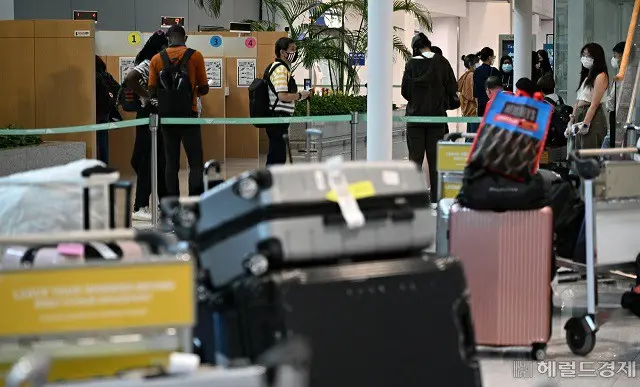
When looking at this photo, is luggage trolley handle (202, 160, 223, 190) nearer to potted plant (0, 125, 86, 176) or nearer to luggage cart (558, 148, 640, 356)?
luggage cart (558, 148, 640, 356)

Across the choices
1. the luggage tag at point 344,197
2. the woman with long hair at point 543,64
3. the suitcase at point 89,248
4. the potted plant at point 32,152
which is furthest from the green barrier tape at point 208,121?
the luggage tag at point 344,197

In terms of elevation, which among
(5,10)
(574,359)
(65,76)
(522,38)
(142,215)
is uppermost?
(5,10)

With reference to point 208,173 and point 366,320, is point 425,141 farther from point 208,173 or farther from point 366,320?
point 366,320

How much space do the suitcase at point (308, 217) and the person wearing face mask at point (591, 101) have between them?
21.0 ft

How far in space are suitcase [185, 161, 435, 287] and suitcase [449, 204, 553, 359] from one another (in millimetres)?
1626

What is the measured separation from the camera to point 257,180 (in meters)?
3.18

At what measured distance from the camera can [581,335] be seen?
5.39 meters

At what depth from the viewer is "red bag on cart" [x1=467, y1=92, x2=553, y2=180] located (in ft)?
16.0

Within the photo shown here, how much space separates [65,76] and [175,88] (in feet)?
9.66

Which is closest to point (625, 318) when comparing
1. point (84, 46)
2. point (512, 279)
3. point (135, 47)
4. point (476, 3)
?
point (512, 279)

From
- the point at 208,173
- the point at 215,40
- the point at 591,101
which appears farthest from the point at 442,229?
the point at 215,40

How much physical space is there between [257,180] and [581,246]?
126 inches

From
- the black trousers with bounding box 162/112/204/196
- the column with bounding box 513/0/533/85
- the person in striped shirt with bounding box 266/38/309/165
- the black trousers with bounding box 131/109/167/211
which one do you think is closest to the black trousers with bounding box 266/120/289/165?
the person in striped shirt with bounding box 266/38/309/165

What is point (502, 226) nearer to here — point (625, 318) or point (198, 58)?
point (625, 318)
